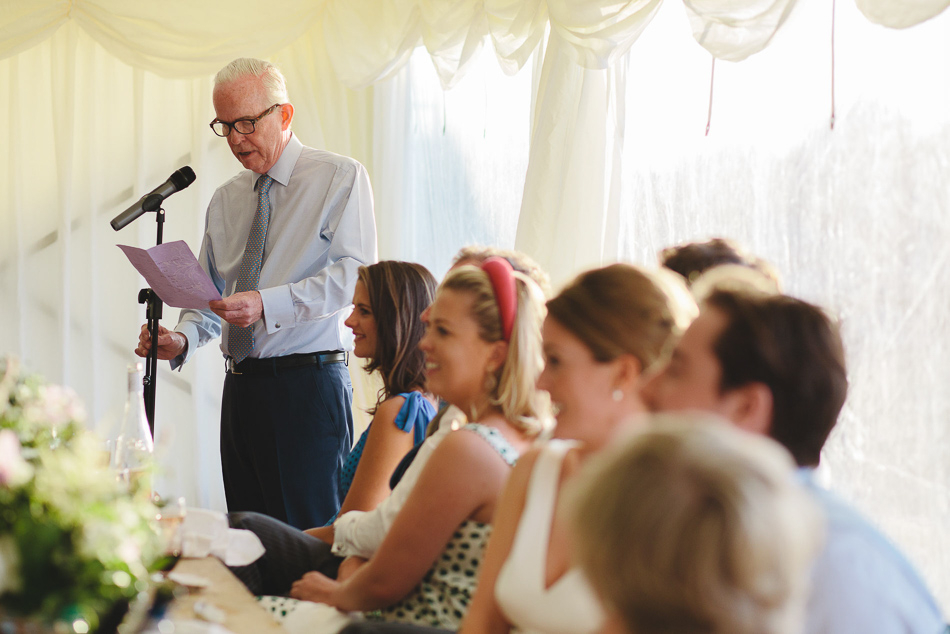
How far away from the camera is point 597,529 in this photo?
2.16 ft

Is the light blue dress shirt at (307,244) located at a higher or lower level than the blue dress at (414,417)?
higher

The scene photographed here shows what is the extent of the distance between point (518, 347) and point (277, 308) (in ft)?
3.55

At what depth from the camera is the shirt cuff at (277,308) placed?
8.50 feet

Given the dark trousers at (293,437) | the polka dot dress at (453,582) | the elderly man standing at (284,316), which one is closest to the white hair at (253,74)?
the elderly man standing at (284,316)

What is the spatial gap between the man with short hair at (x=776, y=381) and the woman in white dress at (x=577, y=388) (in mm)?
158

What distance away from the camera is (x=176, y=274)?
2.52 meters

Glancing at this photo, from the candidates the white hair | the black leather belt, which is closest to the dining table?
the black leather belt

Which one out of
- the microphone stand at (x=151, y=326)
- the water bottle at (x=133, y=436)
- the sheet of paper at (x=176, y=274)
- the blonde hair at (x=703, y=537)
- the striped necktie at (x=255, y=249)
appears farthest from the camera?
the striped necktie at (x=255, y=249)

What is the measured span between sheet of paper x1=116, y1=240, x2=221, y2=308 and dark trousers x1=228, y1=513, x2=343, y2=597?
726mm

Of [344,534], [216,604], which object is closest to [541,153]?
[344,534]

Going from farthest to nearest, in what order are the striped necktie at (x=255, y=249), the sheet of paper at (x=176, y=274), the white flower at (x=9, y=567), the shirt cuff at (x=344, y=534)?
1. the striped necktie at (x=255, y=249)
2. the sheet of paper at (x=176, y=274)
3. the shirt cuff at (x=344, y=534)
4. the white flower at (x=9, y=567)

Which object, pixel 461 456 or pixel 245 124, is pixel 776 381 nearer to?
pixel 461 456

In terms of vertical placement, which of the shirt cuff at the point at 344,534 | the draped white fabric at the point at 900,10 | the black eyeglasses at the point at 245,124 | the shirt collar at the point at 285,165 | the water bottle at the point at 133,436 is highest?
the draped white fabric at the point at 900,10

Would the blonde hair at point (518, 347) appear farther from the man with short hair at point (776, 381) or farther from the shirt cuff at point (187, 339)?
the shirt cuff at point (187, 339)
